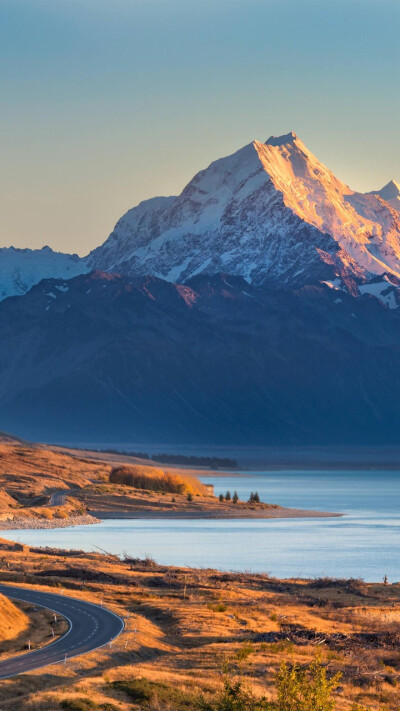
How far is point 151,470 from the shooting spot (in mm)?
182000

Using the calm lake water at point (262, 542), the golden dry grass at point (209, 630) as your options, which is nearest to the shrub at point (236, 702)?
the golden dry grass at point (209, 630)

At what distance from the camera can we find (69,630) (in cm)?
5175

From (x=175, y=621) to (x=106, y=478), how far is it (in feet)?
395

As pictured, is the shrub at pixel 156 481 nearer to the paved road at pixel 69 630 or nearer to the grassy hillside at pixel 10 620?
the paved road at pixel 69 630

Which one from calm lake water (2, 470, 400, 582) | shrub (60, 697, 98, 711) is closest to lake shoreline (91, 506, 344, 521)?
calm lake water (2, 470, 400, 582)

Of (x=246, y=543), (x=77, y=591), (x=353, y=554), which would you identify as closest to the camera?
(x=77, y=591)

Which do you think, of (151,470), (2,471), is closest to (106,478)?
(151,470)

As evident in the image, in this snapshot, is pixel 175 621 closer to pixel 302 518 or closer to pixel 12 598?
pixel 12 598

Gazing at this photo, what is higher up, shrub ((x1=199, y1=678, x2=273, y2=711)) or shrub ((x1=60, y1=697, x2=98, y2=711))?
shrub ((x1=199, y1=678, x2=273, y2=711))

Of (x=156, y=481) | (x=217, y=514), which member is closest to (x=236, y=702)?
(x=217, y=514)

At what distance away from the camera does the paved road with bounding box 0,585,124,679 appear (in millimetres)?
44059

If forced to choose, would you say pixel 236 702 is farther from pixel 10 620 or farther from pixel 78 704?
pixel 10 620

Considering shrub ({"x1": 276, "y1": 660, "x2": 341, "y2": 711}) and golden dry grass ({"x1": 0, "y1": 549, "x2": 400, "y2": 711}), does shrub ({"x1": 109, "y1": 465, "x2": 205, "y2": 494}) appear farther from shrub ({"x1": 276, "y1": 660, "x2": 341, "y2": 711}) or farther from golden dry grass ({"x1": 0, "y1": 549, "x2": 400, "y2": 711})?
shrub ({"x1": 276, "y1": 660, "x2": 341, "y2": 711})

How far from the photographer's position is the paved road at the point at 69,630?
44.1 metres
